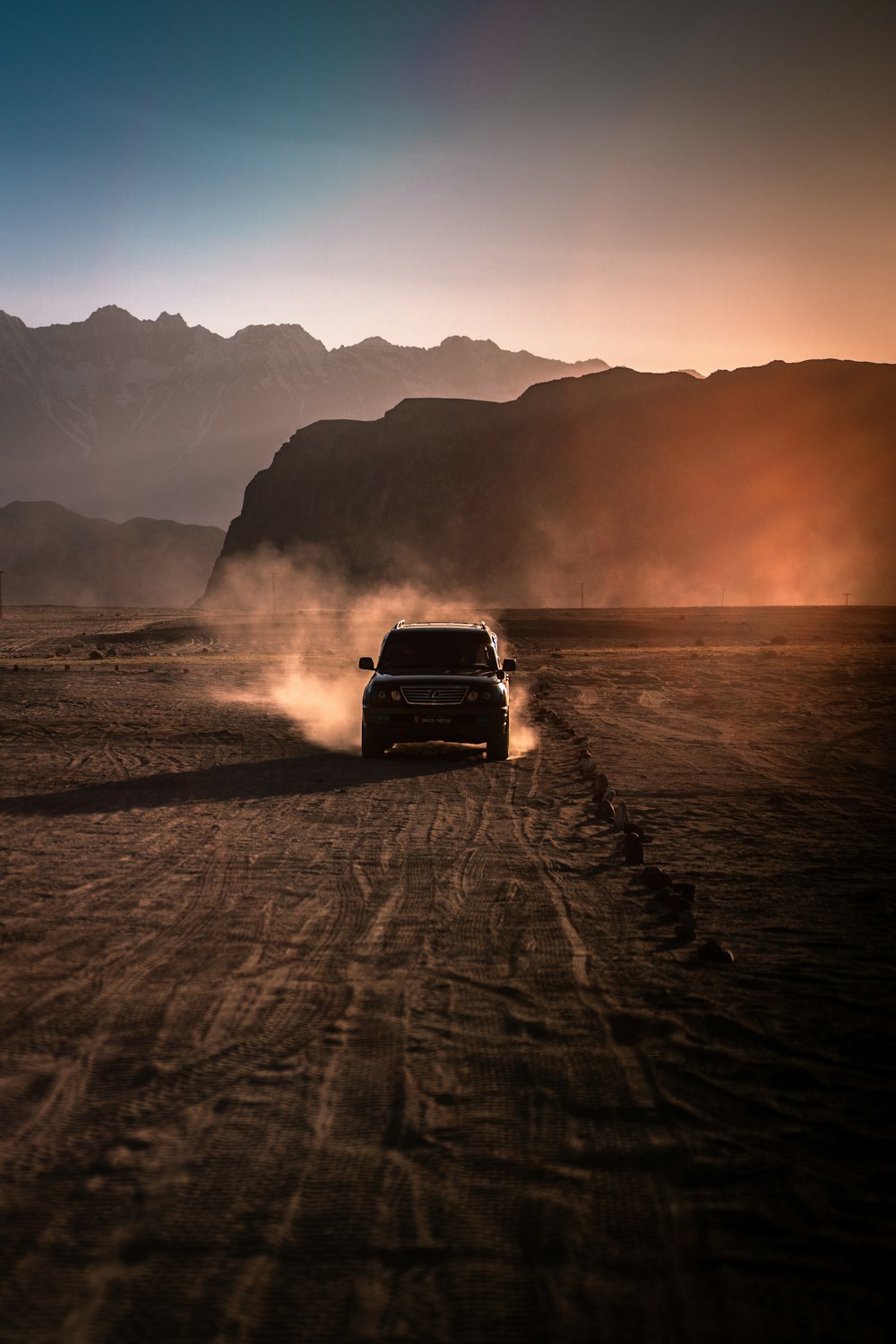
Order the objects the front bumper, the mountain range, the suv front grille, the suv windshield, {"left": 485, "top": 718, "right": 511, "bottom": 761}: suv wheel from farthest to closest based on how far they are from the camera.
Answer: the mountain range < the suv windshield < {"left": 485, "top": 718, "right": 511, "bottom": 761}: suv wheel < the suv front grille < the front bumper

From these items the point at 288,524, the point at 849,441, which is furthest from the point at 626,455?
the point at 288,524

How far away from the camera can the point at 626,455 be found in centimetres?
13088

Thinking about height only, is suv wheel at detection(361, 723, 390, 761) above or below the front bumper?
below

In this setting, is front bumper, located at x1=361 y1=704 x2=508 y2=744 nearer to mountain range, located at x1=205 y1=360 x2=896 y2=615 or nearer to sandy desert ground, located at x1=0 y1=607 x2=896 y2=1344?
sandy desert ground, located at x1=0 y1=607 x2=896 y2=1344

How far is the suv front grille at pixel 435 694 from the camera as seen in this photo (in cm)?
1561

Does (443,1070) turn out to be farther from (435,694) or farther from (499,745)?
(499,745)

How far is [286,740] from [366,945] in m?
11.5

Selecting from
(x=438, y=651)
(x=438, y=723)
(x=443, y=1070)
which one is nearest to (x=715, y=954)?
(x=443, y=1070)

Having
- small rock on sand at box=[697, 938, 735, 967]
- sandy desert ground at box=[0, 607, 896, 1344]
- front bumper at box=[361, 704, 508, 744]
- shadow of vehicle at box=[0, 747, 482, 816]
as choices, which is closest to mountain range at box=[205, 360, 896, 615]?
shadow of vehicle at box=[0, 747, 482, 816]

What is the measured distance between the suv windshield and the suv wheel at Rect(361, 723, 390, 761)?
1.14 metres

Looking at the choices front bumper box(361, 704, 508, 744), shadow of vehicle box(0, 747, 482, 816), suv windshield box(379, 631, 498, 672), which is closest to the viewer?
shadow of vehicle box(0, 747, 482, 816)

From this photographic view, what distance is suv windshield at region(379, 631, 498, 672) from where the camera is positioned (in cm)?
1678

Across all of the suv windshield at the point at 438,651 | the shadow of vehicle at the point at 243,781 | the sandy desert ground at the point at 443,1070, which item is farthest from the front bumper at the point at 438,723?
the sandy desert ground at the point at 443,1070

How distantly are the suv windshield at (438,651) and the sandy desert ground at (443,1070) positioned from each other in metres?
4.24
